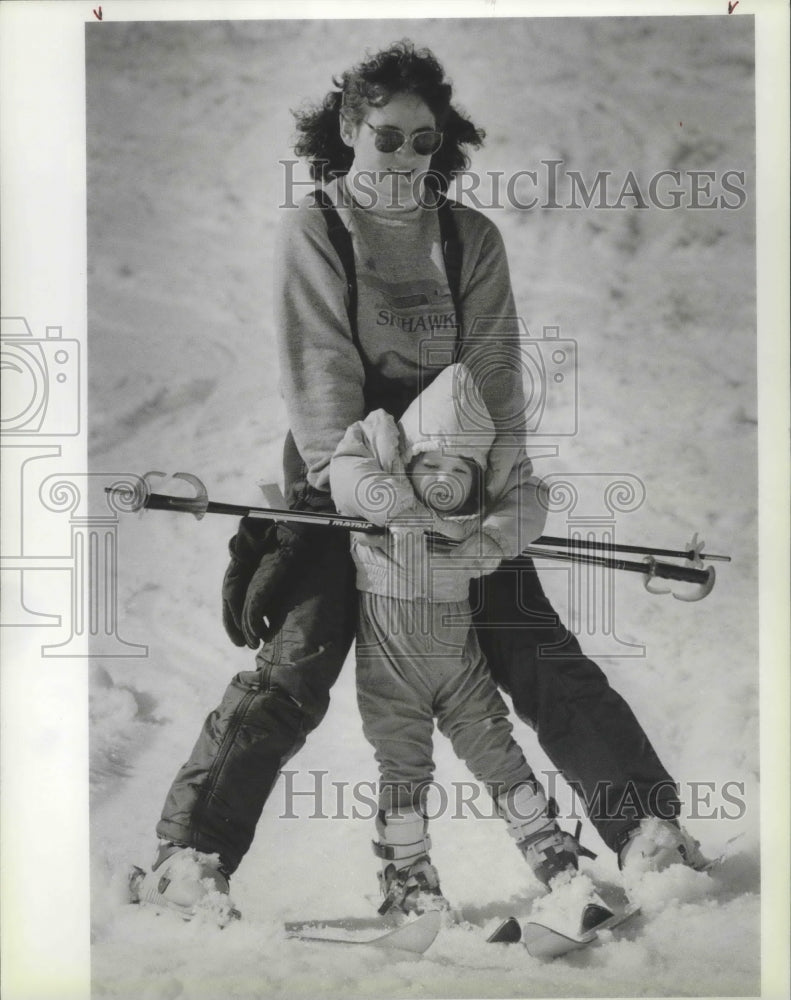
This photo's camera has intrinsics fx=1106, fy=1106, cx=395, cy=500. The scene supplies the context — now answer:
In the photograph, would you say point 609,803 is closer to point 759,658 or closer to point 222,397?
point 759,658

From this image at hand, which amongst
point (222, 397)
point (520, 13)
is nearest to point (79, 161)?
point (222, 397)

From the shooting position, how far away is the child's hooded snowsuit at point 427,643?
1.82 meters

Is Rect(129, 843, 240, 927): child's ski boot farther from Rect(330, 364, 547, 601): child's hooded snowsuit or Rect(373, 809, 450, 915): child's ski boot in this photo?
Rect(330, 364, 547, 601): child's hooded snowsuit

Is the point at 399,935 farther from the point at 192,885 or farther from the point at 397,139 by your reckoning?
the point at 397,139

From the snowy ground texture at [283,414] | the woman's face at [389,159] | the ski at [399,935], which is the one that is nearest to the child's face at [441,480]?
the snowy ground texture at [283,414]

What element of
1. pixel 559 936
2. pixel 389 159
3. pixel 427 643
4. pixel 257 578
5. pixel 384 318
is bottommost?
pixel 559 936

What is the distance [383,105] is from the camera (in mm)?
1822

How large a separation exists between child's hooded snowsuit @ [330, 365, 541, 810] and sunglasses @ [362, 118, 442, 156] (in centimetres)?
37

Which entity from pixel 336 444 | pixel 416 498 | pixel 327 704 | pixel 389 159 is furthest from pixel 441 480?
pixel 389 159

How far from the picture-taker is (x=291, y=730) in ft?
6.00

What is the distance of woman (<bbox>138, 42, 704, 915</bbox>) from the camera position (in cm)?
182

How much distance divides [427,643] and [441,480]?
27cm

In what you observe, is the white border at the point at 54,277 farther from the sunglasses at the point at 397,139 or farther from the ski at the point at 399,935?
the ski at the point at 399,935

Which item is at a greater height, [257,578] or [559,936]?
[257,578]
